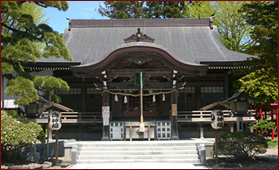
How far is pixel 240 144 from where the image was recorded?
9109 millimetres

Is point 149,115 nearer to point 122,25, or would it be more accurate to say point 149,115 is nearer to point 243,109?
point 243,109

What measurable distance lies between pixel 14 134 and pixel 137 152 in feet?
15.5

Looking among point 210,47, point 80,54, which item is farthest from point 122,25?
point 210,47

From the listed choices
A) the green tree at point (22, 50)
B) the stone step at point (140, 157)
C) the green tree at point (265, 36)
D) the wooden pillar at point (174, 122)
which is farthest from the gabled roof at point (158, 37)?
the stone step at point (140, 157)

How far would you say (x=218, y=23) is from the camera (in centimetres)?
2266

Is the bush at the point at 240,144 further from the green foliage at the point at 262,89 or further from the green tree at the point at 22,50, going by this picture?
the green tree at the point at 22,50

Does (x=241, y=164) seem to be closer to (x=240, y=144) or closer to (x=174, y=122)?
(x=240, y=144)

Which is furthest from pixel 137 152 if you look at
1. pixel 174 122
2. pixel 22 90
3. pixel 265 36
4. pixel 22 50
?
pixel 265 36

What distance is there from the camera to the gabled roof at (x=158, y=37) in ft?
49.0

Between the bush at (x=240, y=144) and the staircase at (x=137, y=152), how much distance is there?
1.28 metres

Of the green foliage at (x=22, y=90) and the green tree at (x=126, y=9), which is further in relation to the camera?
the green tree at (x=126, y=9)

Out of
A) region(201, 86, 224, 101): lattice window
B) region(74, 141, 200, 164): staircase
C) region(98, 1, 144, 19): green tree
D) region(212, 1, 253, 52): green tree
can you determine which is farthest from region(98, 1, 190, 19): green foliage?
region(74, 141, 200, 164): staircase

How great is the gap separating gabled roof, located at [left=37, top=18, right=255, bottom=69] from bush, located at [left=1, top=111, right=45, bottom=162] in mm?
6090

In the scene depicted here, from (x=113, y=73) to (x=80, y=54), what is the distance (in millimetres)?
3686
